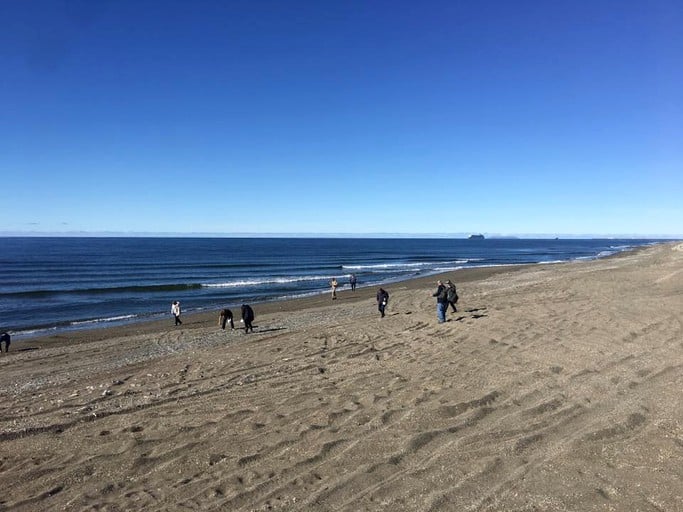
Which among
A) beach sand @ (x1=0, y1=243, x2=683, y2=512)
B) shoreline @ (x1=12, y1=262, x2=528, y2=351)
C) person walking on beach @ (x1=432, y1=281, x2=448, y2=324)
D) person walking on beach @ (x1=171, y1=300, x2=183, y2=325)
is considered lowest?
shoreline @ (x1=12, y1=262, x2=528, y2=351)

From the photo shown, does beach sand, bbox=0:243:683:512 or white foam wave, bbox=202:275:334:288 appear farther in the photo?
white foam wave, bbox=202:275:334:288

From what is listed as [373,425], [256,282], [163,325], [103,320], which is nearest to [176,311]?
[163,325]

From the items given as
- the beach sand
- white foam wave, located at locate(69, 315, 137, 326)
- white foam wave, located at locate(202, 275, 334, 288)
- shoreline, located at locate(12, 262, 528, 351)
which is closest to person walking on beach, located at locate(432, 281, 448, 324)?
the beach sand

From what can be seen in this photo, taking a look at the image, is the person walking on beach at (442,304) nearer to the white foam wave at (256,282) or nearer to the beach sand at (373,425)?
the beach sand at (373,425)

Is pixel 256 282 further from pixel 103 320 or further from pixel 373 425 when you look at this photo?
pixel 373 425

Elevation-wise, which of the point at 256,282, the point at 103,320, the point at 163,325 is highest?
the point at 256,282

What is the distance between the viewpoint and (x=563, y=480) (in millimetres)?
5035

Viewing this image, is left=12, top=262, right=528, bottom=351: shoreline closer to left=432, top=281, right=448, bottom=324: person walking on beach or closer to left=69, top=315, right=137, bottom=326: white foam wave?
left=69, top=315, right=137, bottom=326: white foam wave

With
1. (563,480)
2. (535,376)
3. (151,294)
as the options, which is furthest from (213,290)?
(563,480)

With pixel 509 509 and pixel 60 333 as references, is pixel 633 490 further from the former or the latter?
pixel 60 333

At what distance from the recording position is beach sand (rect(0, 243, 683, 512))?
503cm

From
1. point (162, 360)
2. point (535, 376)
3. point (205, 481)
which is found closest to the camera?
point (205, 481)

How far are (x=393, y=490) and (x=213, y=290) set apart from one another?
116 feet

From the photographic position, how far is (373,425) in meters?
6.73
